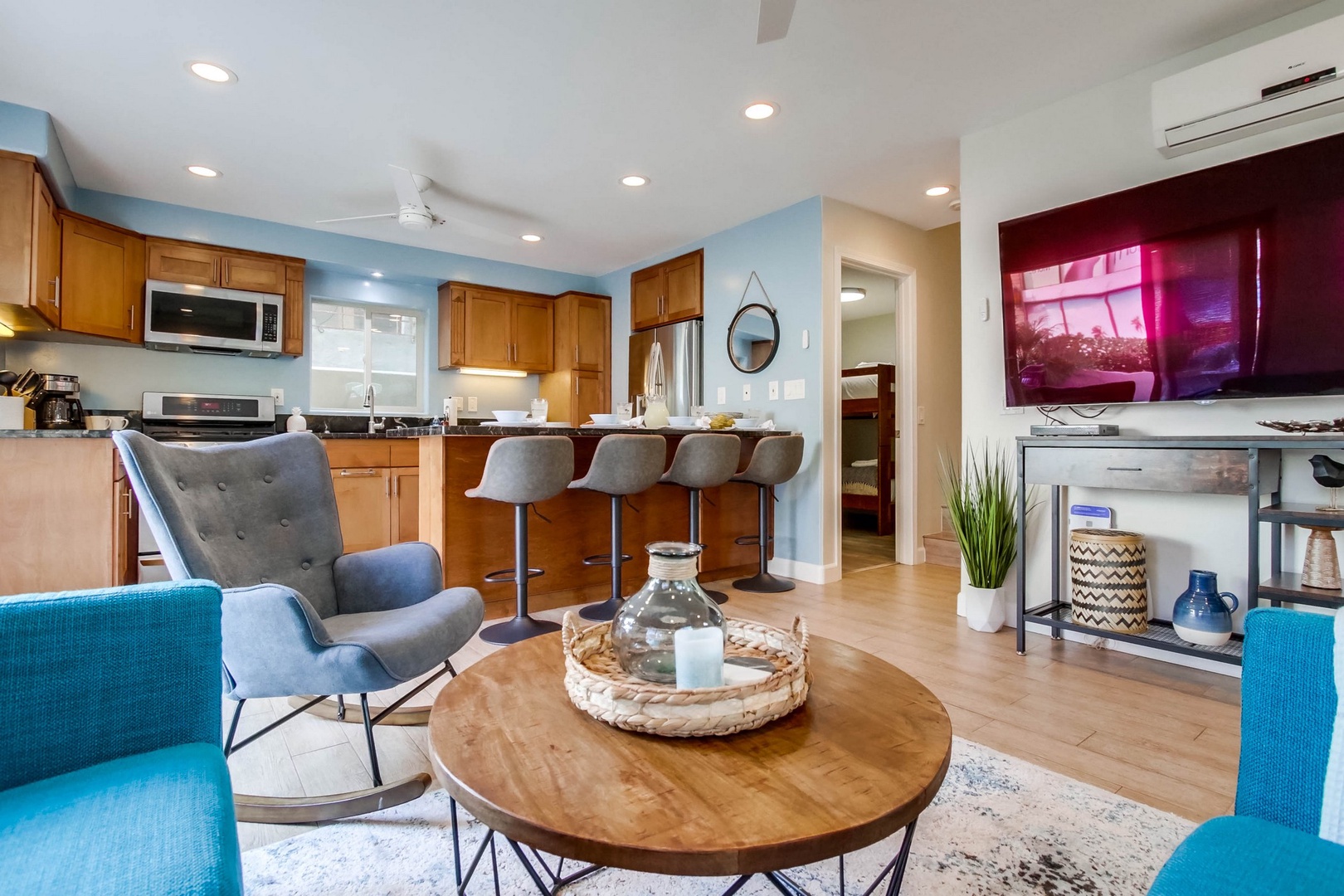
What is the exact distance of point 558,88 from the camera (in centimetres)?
295

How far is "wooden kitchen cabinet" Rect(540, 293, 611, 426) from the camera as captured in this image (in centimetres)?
591

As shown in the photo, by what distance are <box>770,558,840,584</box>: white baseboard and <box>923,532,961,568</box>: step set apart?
0.90 metres

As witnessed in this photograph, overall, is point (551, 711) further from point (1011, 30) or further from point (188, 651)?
point (1011, 30)

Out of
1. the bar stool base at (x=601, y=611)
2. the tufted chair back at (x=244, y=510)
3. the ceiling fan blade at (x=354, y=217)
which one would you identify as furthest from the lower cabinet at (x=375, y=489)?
the tufted chair back at (x=244, y=510)

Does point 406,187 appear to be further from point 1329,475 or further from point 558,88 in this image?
point 1329,475

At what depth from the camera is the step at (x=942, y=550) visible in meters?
4.55

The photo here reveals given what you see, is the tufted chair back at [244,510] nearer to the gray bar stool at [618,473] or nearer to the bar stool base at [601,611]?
the gray bar stool at [618,473]

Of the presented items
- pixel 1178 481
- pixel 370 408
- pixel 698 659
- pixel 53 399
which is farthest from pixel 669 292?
pixel 698 659

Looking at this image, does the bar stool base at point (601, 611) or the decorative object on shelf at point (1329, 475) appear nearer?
the decorative object on shelf at point (1329, 475)

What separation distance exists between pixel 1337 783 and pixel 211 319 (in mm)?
5475

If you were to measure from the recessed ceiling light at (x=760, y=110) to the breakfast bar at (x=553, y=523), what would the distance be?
64.1 inches

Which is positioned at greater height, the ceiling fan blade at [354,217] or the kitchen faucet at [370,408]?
the ceiling fan blade at [354,217]

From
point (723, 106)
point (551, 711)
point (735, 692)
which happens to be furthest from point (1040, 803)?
point (723, 106)

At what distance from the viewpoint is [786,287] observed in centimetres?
434
